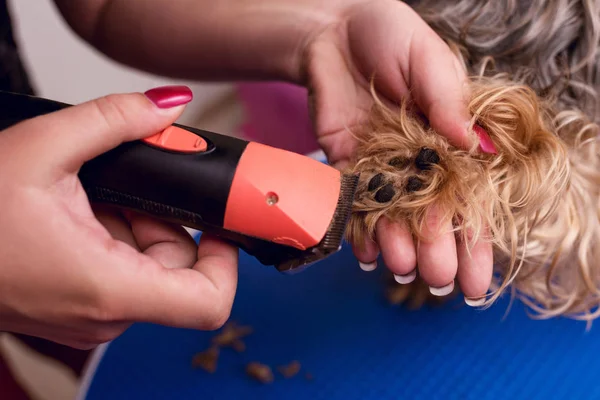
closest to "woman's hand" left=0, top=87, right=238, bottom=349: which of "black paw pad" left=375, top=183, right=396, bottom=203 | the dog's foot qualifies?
"black paw pad" left=375, top=183, right=396, bottom=203

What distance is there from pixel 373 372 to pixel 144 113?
574 millimetres

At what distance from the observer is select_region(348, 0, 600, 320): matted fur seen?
0.68m

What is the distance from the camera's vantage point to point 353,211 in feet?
2.19

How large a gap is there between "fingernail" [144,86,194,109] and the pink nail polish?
330 mm

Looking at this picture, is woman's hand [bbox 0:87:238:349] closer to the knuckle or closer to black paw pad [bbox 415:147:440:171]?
the knuckle

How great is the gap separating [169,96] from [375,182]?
9.3 inches

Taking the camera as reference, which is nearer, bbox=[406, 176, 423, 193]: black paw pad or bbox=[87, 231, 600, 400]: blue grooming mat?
bbox=[406, 176, 423, 193]: black paw pad

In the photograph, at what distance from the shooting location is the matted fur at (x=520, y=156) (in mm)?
676

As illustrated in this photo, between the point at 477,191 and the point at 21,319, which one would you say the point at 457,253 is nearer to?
the point at 477,191

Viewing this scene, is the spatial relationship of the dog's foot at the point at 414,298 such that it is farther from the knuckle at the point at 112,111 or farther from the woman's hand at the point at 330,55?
the knuckle at the point at 112,111

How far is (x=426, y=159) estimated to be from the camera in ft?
2.18

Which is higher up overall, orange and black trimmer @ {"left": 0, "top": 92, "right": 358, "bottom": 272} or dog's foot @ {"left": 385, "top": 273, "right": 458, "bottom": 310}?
orange and black trimmer @ {"left": 0, "top": 92, "right": 358, "bottom": 272}

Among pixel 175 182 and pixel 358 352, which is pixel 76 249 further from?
pixel 358 352

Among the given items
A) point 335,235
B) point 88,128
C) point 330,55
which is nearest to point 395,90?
point 330,55
